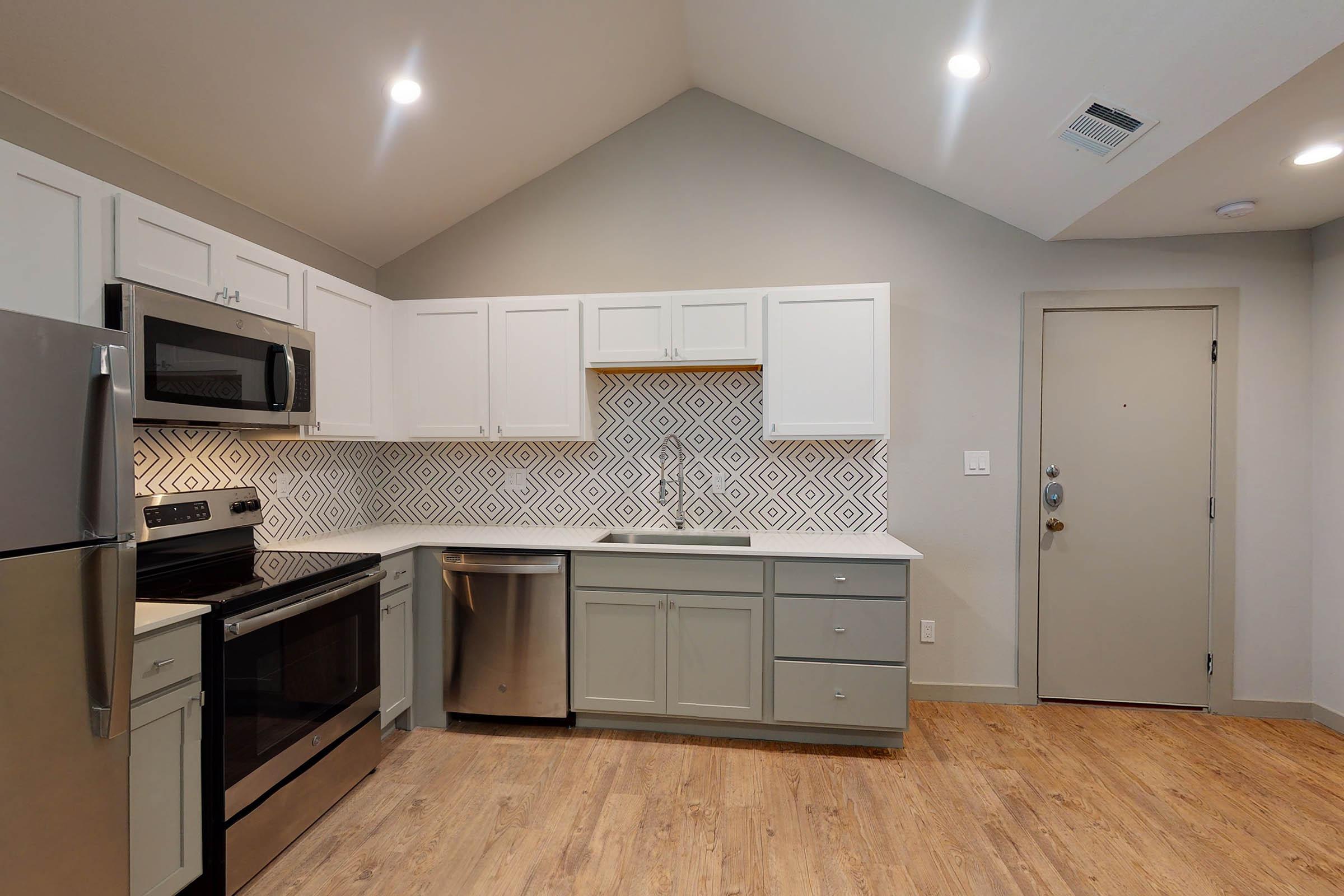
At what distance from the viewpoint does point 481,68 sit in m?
2.61

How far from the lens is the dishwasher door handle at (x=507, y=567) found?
286 cm

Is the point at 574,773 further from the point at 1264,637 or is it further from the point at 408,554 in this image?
the point at 1264,637

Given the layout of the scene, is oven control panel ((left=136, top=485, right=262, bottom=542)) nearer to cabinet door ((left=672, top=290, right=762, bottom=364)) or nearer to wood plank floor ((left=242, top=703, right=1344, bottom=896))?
wood plank floor ((left=242, top=703, right=1344, bottom=896))

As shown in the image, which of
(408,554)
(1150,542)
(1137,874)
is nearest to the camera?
(1137,874)

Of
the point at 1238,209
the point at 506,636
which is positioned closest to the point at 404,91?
the point at 506,636

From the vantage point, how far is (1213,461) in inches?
123

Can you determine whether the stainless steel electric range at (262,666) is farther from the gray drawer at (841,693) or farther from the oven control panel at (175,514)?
the gray drawer at (841,693)

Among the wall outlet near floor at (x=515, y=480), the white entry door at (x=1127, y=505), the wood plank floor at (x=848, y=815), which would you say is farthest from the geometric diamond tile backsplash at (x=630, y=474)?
the wood plank floor at (x=848, y=815)

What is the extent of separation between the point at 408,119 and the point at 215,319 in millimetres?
1215

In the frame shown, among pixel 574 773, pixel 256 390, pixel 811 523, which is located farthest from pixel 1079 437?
pixel 256 390

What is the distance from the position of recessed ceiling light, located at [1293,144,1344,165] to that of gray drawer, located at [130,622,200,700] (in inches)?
157

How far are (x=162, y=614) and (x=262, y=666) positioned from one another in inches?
14.4

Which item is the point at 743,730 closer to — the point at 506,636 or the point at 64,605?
the point at 506,636

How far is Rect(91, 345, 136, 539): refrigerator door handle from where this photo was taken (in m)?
1.40
